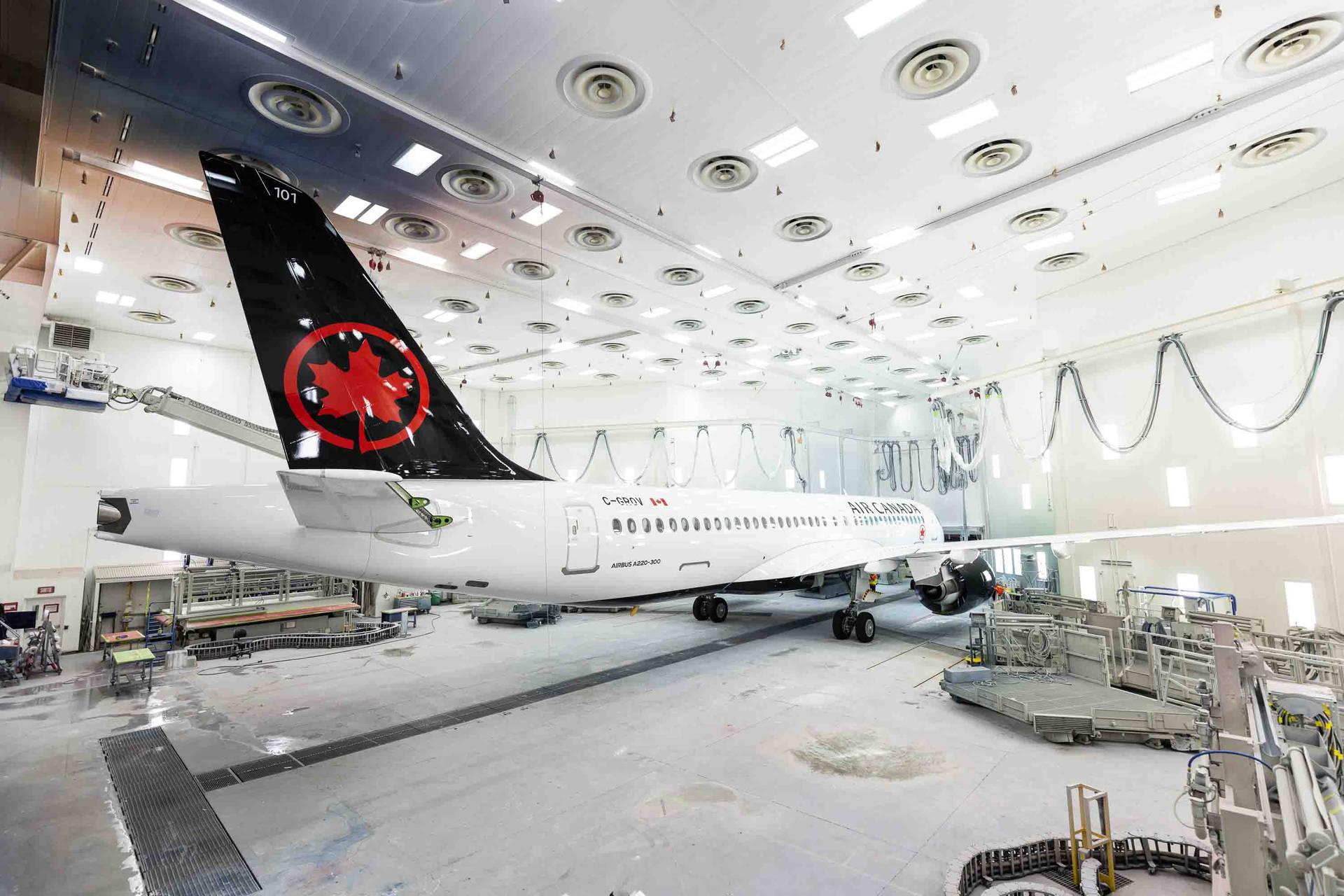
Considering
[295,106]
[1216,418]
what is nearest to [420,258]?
[295,106]

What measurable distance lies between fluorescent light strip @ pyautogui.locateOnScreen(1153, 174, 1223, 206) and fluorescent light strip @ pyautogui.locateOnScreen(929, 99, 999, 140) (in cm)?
422

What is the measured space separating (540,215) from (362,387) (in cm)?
425

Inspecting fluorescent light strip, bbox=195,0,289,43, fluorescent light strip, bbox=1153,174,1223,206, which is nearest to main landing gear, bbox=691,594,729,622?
fluorescent light strip, bbox=1153,174,1223,206

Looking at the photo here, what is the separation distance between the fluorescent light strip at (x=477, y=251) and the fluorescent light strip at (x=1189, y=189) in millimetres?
10560

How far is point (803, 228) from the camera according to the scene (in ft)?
30.9

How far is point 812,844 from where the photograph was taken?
4.46 metres

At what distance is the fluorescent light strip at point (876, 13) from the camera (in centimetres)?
520

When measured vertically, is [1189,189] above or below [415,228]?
above

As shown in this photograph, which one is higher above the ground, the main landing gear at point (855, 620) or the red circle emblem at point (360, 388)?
the red circle emblem at point (360, 388)

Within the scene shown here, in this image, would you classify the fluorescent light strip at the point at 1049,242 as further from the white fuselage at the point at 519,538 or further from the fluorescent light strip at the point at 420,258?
the fluorescent light strip at the point at 420,258

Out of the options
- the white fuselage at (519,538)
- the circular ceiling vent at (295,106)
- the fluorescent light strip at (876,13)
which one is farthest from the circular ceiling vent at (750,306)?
the circular ceiling vent at (295,106)

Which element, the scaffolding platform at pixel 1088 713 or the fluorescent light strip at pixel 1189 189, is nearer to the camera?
the scaffolding platform at pixel 1088 713

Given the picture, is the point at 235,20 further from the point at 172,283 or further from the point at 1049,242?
the point at 1049,242

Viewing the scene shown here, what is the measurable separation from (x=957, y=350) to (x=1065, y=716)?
13.0 meters
